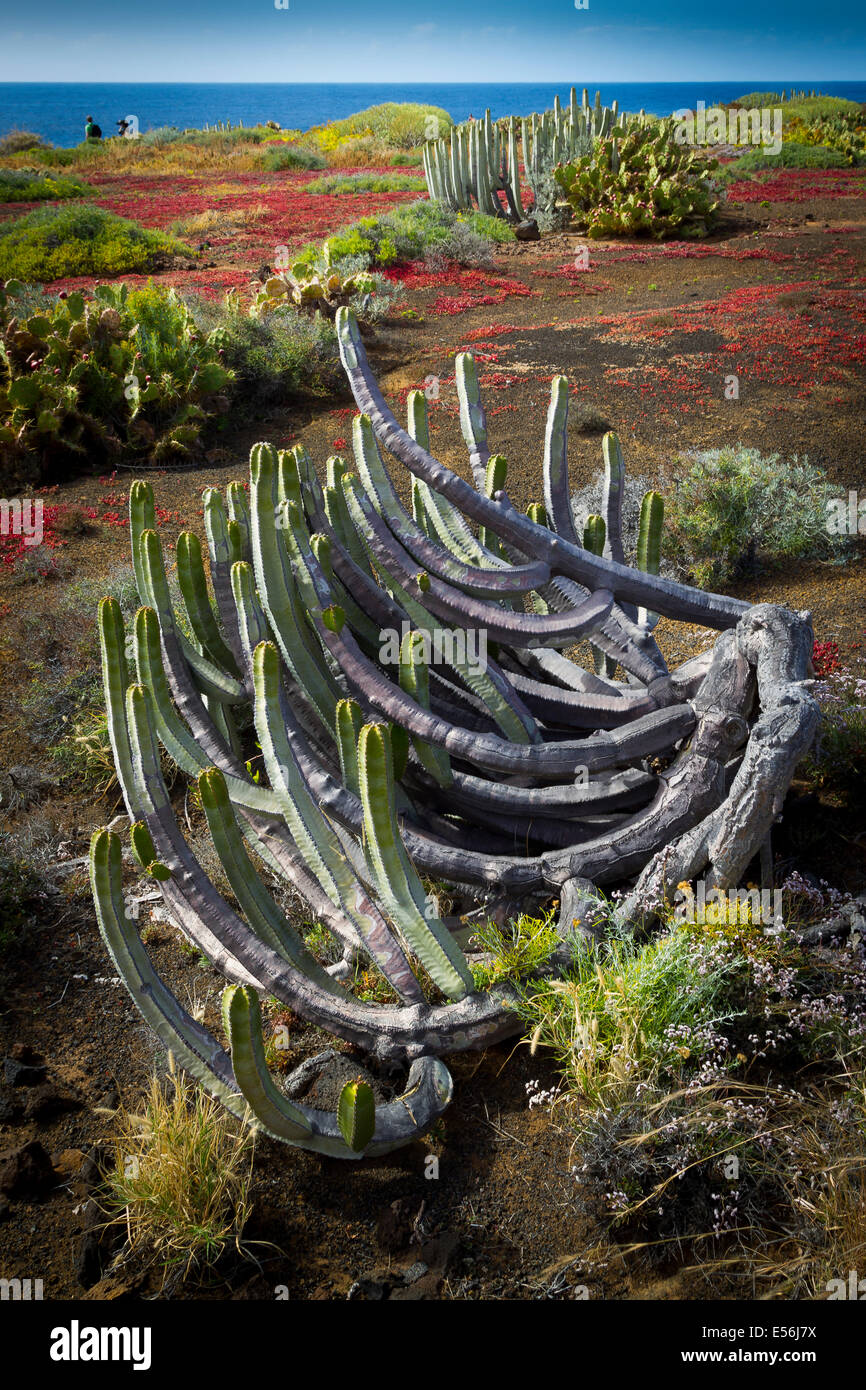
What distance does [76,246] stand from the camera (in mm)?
16125

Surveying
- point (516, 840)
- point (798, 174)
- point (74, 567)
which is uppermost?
point (798, 174)

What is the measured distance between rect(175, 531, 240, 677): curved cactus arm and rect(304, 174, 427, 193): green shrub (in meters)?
23.6

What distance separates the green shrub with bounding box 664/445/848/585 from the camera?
654 centimetres

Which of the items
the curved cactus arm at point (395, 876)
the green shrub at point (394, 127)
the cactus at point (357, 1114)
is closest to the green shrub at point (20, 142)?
the green shrub at point (394, 127)

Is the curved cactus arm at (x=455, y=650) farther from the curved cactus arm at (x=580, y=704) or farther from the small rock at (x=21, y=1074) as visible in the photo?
the small rock at (x=21, y=1074)

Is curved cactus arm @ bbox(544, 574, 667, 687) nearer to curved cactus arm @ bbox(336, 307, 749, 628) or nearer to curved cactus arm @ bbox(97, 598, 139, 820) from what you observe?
curved cactus arm @ bbox(336, 307, 749, 628)

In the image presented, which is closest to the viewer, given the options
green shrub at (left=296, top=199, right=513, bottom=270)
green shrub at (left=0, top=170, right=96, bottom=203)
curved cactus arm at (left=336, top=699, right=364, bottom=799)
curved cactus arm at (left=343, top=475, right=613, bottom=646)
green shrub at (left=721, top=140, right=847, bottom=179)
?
curved cactus arm at (left=336, top=699, right=364, bottom=799)

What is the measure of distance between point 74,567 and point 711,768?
5.77m

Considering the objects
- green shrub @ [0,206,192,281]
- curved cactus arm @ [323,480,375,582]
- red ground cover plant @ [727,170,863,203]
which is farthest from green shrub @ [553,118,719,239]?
curved cactus arm @ [323,480,375,582]

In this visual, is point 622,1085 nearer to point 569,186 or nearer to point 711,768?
point 711,768

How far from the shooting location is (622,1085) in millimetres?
2732

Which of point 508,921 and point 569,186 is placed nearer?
point 508,921

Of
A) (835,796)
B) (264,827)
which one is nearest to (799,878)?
(835,796)

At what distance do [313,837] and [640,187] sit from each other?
63.9 feet
